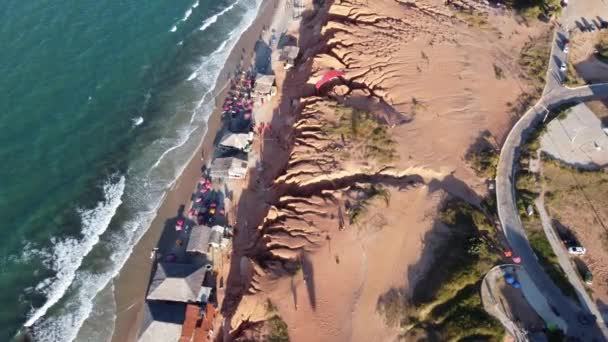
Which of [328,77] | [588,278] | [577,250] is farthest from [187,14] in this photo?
[588,278]

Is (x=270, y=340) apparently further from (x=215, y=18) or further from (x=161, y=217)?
(x=215, y=18)

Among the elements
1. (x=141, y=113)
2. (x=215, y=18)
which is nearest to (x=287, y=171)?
(x=141, y=113)

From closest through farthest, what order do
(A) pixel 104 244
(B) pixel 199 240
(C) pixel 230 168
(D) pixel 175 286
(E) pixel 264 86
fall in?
(D) pixel 175 286 → (B) pixel 199 240 → (A) pixel 104 244 → (C) pixel 230 168 → (E) pixel 264 86

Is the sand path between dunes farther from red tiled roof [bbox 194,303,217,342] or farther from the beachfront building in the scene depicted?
the beachfront building

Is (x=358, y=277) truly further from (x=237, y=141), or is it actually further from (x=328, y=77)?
(x=328, y=77)

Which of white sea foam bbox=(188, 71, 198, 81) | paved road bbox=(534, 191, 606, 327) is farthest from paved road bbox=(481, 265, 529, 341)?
white sea foam bbox=(188, 71, 198, 81)

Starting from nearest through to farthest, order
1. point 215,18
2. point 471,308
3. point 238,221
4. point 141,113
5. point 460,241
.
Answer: point 471,308
point 460,241
point 238,221
point 141,113
point 215,18
